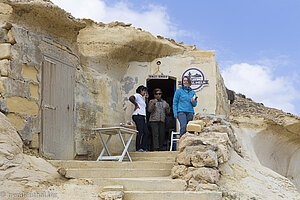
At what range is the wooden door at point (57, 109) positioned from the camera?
21.5 feet

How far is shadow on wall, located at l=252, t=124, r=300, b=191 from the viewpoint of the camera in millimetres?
15281

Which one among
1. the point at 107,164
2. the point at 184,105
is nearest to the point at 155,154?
the point at 184,105

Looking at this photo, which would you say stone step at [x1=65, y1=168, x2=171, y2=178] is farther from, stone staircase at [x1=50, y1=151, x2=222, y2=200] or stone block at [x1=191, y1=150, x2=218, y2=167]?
stone block at [x1=191, y1=150, x2=218, y2=167]

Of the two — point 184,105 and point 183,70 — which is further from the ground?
point 183,70

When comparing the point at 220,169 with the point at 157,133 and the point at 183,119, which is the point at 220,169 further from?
the point at 157,133

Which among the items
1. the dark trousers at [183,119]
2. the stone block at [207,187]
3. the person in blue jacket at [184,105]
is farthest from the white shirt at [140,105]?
the stone block at [207,187]

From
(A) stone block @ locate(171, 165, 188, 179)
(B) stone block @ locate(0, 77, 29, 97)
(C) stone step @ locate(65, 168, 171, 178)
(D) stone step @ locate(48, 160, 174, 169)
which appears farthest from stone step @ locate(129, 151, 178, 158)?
(B) stone block @ locate(0, 77, 29, 97)

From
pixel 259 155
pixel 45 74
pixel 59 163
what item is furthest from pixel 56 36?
pixel 259 155

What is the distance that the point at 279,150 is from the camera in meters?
16.4

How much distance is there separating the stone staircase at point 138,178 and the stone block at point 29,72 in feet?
4.92

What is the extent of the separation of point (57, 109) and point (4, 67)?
135 centimetres

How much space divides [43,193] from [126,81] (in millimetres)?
5663

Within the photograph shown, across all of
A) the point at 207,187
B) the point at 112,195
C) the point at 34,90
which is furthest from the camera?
the point at 34,90

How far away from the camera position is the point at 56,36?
23.3ft
